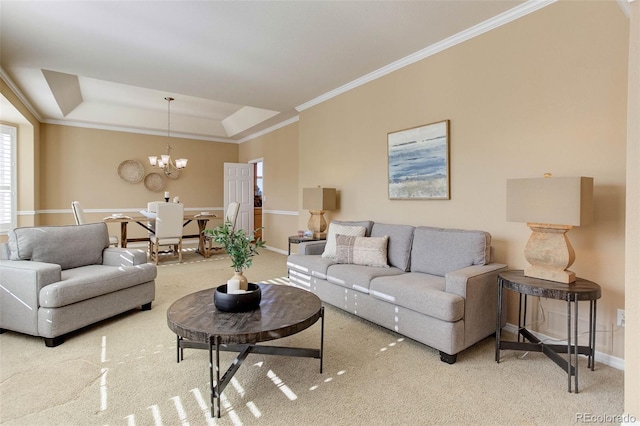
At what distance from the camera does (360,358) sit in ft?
7.84

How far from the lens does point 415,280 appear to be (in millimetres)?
2766

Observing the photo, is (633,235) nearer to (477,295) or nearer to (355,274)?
(477,295)

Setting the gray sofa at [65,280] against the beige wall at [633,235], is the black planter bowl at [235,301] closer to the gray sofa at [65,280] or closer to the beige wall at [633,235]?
the gray sofa at [65,280]

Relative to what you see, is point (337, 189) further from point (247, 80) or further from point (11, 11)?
point (11, 11)

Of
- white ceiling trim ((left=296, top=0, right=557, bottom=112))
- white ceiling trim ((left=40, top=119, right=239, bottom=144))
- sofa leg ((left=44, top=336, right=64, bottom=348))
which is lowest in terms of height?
sofa leg ((left=44, top=336, right=64, bottom=348))

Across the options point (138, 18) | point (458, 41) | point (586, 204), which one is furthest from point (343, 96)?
point (586, 204)

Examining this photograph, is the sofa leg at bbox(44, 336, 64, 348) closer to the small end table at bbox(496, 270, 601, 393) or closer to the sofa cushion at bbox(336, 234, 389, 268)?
the sofa cushion at bbox(336, 234, 389, 268)

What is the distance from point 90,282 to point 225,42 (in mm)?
2566

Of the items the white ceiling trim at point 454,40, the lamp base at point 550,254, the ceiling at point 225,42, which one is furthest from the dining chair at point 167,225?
the lamp base at point 550,254

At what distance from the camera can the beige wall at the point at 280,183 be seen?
21.3ft

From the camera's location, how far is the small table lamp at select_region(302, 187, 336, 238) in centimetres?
460

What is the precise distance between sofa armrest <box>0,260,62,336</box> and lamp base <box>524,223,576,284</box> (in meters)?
3.68

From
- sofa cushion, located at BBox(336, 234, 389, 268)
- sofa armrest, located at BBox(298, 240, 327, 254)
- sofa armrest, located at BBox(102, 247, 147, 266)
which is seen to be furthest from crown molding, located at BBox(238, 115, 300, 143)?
sofa armrest, located at BBox(102, 247, 147, 266)

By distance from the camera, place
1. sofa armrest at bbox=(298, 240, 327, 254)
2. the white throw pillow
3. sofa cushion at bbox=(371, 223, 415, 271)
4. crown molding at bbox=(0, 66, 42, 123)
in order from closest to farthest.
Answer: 1. sofa cushion at bbox=(371, 223, 415, 271)
2. the white throw pillow
3. sofa armrest at bbox=(298, 240, 327, 254)
4. crown molding at bbox=(0, 66, 42, 123)
